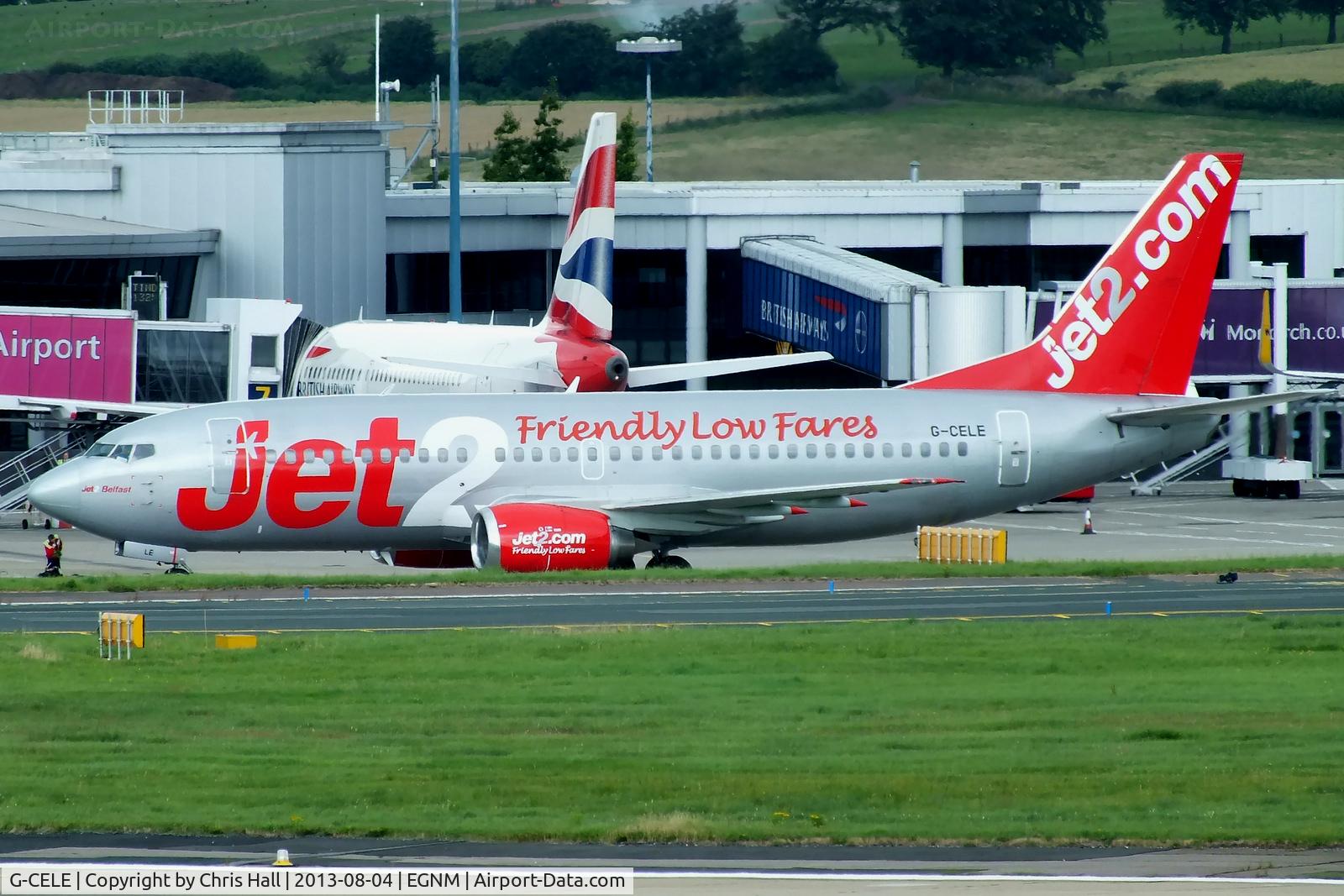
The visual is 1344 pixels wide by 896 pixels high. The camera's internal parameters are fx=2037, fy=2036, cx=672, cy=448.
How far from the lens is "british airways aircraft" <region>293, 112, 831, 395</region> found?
181ft

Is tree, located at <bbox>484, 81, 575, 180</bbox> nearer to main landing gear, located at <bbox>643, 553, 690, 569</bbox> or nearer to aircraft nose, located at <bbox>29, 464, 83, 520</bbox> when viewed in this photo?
main landing gear, located at <bbox>643, 553, 690, 569</bbox>

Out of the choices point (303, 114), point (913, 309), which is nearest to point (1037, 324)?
point (913, 309)

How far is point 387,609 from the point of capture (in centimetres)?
3750

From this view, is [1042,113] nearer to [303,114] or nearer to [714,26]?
[714,26]

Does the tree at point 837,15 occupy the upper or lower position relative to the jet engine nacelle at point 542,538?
upper

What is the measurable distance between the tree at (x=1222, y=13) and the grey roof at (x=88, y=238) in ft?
210

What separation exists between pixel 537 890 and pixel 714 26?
89.2m

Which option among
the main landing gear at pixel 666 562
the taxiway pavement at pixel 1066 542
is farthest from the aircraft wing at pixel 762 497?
the taxiway pavement at pixel 1066 542

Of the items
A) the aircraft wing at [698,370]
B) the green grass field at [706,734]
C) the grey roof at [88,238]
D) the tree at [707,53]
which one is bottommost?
the green grass field at [706,734]

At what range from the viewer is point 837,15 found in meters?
96.4

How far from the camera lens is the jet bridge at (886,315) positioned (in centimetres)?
6384

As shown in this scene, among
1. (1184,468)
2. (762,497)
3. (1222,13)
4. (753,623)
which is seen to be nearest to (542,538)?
(762,497)

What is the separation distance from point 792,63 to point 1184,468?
35536 millimetres

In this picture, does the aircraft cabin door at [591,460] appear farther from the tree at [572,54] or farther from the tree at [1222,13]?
the tree at [1222,13]
